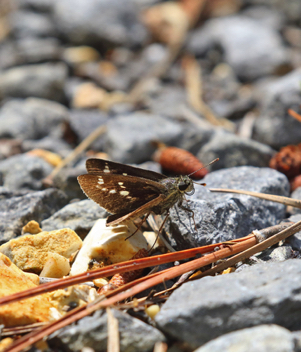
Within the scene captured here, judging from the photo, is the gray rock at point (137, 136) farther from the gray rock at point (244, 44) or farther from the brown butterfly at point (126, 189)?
the gray rock at point (244, 44)

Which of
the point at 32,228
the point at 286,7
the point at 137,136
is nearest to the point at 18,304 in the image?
the point at 32,228

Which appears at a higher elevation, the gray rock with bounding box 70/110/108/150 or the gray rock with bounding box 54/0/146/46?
the gray rock with bounding box 54/0/146/46

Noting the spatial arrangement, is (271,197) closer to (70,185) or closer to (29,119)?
(70,185)

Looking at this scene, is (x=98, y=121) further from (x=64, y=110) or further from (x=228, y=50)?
(x=228, y=50)

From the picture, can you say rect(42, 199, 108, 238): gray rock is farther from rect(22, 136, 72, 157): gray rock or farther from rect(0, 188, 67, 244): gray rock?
rect(22, 136, 72, 157): gray rock

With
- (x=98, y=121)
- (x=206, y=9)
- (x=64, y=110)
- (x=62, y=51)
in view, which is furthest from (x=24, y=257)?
(x=206, y=9)

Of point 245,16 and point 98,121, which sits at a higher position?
point 245,16

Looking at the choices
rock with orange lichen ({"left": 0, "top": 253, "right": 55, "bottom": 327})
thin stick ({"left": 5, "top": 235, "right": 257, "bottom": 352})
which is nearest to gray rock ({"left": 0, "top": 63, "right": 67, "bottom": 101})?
rock with orange lichen ({"left": 0, "top": 253, "right": 55, "bottom": 327})
